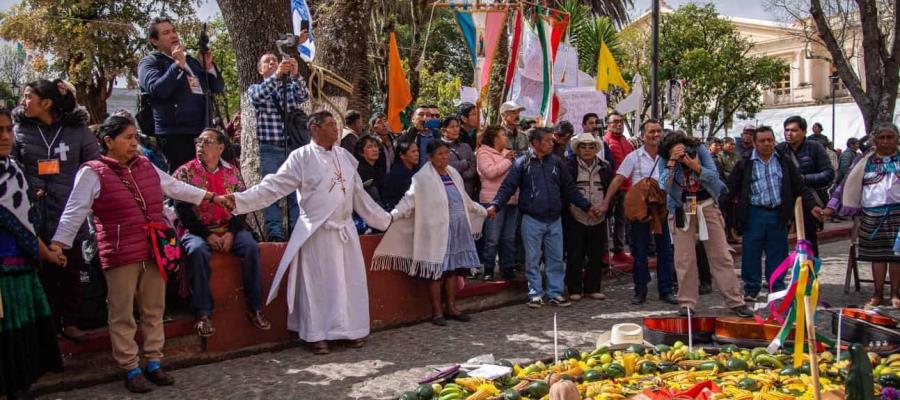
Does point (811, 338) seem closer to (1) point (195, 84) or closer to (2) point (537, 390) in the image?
(2) point (537, 390)

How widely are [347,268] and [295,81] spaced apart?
6.20ft

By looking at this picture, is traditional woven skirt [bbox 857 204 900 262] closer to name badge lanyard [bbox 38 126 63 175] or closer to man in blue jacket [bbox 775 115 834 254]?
man in blue jacket [bbox 775 115 834 254]

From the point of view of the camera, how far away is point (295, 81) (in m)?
7.62

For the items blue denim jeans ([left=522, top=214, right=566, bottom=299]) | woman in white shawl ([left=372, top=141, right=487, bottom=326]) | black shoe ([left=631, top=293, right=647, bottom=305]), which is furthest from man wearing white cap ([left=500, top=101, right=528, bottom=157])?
black shoe ([left=631, top=293, right=647, bottom=305])

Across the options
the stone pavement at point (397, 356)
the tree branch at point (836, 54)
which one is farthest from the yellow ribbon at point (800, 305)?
the tree branch at point (836, 54)

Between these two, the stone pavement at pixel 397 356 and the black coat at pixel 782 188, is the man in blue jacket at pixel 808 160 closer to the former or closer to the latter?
the black coat at pixel 782 188

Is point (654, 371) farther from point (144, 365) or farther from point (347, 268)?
point (144, 365)

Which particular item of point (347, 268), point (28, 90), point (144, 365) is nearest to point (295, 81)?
point (347, 268)

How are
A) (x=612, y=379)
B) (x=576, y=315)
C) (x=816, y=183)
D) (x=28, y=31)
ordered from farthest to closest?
(x=28, y=31)
(x=816, y=183)
(x=576, y=315)
(x=612, y=379)

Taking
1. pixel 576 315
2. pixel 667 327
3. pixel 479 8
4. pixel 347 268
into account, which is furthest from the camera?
pixel 479 8

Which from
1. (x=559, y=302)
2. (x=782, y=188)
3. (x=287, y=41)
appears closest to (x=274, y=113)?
(x=287, y=41)

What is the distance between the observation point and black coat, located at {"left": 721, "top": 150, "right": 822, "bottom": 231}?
830 cm

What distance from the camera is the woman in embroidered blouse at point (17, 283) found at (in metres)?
4.89

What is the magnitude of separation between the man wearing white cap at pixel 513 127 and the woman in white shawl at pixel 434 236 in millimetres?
2211
